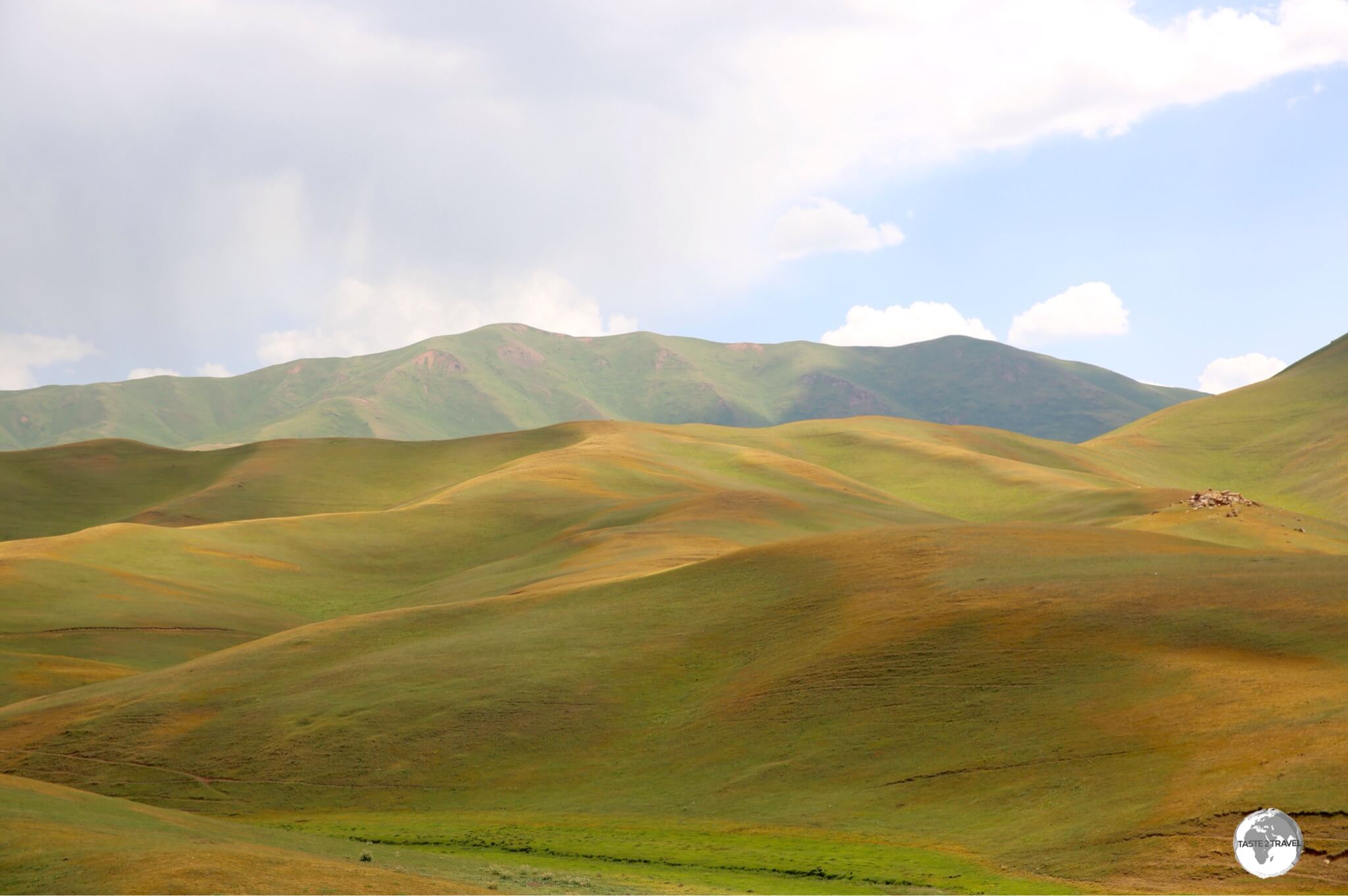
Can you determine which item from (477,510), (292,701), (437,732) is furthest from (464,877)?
(477,510)

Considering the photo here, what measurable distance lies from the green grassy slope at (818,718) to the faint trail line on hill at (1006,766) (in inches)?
3.5

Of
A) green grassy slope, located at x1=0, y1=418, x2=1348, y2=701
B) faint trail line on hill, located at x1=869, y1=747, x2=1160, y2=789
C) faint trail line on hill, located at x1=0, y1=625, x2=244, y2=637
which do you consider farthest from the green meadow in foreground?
green grassy slope, located at x1=0, y1=418, x2=1348, y2=701

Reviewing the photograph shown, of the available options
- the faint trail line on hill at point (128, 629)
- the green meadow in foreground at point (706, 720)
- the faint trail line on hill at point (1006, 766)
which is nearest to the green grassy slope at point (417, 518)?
the faint trail line on hill at point (128, 629)

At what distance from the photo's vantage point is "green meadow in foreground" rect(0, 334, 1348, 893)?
2784 cm

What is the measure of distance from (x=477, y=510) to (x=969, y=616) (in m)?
85.0

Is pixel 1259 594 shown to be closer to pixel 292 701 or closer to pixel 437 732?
pixel 437 732

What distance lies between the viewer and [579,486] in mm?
135750

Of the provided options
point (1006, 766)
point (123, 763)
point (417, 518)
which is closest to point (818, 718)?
point (1006, 766)

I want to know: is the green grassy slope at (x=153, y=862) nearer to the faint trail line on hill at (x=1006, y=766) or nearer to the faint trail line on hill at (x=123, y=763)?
the faint trail line on hill at (x=1006, y=766)

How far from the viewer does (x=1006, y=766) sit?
35.3 metres

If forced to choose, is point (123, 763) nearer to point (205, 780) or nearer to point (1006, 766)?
point (205, 780)

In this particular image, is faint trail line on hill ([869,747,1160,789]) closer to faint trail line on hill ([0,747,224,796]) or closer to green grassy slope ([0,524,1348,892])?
green grassy slope ([0,524,1348,892])

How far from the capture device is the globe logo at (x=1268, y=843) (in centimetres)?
2498

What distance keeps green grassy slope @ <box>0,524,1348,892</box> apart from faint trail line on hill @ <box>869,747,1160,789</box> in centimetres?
9
